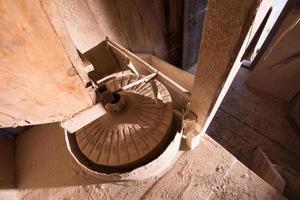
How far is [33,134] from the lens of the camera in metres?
1.65

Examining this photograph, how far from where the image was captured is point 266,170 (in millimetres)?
1479

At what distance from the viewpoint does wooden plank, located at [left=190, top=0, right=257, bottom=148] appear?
1.69 ft

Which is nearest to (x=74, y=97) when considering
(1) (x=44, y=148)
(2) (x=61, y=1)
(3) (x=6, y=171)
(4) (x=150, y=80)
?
(4) (x=150, y=80)

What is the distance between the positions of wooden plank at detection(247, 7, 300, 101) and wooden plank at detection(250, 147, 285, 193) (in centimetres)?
66

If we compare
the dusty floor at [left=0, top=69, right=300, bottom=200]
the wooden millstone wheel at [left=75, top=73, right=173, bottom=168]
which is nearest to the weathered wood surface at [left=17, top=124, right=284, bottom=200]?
the dusty floor at [left=0, top=69, right=300, bottom=200]

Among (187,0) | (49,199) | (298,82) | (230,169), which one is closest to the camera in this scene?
(230,169)

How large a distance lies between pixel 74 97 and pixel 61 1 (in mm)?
Result: 977

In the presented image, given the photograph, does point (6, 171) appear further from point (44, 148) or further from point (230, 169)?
point (230, 169)

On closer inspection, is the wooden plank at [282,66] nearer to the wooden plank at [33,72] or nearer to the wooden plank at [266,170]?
the wooden plank at [266,170]

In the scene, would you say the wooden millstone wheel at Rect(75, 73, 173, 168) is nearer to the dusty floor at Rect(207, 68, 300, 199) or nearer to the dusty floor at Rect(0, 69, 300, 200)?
the dusty floor at Rect(0, 69, 300, 200)

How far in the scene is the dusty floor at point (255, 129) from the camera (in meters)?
1.74

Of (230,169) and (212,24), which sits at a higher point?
(212,24)

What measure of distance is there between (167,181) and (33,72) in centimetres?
101

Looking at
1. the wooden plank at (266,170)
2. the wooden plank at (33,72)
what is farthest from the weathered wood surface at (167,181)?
the wooden plank at (33,72)
